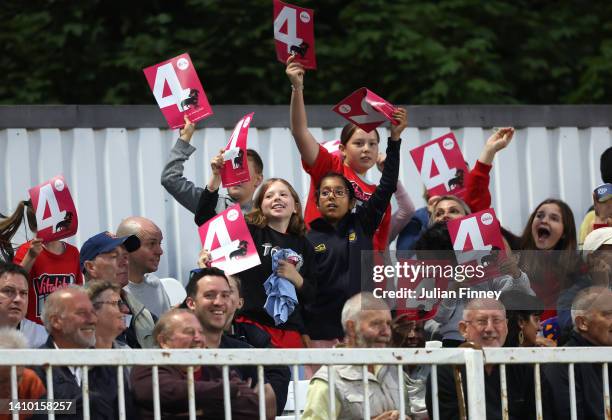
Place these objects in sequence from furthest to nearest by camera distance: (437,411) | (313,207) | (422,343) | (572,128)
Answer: (572,128) < (313,207) < (422,343) < (437,411)

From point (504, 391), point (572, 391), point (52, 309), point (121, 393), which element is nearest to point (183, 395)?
point (121, 393)

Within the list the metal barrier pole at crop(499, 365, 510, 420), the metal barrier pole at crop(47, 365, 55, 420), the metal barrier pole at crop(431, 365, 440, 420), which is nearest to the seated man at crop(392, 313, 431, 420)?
the metal barrier pole at crop(431, 365, 440, 420)

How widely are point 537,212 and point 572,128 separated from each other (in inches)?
107

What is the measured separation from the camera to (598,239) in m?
10.1

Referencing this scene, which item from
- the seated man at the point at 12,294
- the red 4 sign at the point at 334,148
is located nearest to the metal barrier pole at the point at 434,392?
the seated man at the point at 12,294

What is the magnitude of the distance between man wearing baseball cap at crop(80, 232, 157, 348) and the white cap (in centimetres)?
292

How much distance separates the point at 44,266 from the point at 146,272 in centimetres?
65

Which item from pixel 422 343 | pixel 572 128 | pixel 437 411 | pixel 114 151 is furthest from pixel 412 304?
pixel 572 128

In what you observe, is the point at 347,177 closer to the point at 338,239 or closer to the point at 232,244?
the point at 338,239

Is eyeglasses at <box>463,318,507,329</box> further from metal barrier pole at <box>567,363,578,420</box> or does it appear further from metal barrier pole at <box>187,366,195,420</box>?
metal barrier pole at <box>187,366,195,420</box>

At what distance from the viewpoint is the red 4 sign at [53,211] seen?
9836 mm

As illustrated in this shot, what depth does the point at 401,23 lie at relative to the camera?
17.4 metres

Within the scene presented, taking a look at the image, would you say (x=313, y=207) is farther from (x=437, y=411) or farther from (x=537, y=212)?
(x=437, y=411)

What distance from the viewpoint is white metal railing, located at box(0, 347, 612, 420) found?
695 centimetres
